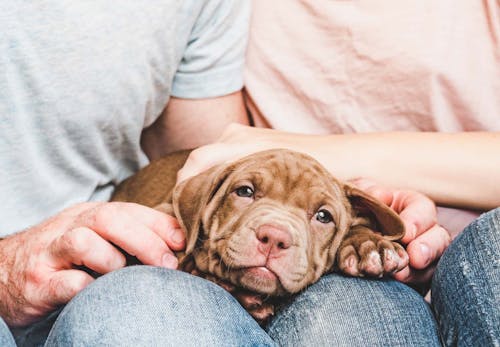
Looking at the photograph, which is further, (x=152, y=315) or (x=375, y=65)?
(x=375, y=65)

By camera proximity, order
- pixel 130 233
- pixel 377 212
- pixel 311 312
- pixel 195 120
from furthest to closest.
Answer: pixel 195 120
pixel 377 212
pixel 130 233
pixel 311 312

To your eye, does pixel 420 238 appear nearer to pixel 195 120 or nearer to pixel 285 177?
pixel 285 177

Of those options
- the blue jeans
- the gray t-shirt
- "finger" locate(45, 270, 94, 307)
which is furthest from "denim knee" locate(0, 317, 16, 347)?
the gray t-shirt

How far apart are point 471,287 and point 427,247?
1.20 feet

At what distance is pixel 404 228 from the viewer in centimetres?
195

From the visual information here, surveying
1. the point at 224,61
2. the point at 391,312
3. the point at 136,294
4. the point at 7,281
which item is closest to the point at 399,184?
the point at 391,312

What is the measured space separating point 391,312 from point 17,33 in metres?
1.44

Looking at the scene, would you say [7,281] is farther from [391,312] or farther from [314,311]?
[391,312]

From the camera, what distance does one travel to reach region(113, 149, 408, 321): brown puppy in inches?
73.2

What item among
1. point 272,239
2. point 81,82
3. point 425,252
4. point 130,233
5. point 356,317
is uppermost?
point 81,82

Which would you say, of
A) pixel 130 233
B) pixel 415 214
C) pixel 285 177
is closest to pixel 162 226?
pixel 130 233

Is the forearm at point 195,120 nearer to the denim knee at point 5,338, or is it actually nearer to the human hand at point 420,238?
the human hand at point 420,238

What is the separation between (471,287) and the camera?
63.4 inches

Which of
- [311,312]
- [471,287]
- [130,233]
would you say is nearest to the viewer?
[471,287]
